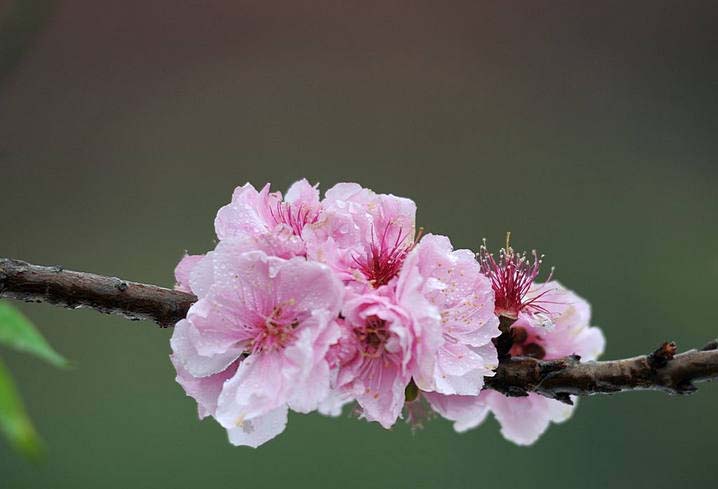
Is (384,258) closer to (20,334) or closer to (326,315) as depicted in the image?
(326,315)

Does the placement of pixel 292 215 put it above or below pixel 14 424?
above

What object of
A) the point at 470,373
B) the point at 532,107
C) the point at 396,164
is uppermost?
the point at 532,107

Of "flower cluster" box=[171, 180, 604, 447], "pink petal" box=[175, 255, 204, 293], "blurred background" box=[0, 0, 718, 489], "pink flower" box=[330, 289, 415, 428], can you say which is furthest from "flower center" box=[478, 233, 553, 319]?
"blurred background" box=[0, 0, 718, 489]

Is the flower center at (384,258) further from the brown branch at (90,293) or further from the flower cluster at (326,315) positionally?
the brown branch at (90,293)

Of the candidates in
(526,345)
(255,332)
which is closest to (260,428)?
(255,332)

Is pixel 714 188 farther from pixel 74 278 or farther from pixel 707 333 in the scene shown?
pixel 74 278

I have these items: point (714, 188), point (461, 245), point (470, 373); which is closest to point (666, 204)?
point (714, 188)
